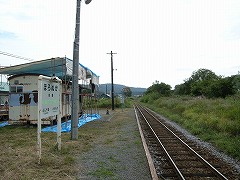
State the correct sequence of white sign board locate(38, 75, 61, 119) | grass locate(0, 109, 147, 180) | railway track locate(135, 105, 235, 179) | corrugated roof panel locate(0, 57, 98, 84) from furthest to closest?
corrugated roof panel locate(0, 57, 98, 84)
white sign board locate(38, 75, 61, 119)
railway track locate(135, 105, 235, 179)
grass locate(0, 109, 147, 180)

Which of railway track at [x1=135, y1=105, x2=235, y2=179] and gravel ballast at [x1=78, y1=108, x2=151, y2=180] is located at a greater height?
gravel ballast at [x1=78, y1=108, x2=151, y2=180]

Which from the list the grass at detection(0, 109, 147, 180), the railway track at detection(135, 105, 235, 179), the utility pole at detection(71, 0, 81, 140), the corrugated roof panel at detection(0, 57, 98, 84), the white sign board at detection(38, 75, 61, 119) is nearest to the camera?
the grass at detection(0, 109, 147, 180)

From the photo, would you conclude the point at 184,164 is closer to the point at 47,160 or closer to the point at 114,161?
the point at 114,161

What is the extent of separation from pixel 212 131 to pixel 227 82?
3192 cm

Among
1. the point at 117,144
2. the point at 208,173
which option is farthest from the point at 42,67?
the point at 208,173

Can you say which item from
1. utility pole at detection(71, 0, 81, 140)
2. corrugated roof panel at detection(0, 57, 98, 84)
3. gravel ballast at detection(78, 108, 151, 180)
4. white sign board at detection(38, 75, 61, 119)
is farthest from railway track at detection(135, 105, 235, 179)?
corrugated roof panel at detection(0, 57, 98, 84)

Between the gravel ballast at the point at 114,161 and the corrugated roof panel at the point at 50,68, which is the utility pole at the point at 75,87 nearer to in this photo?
the gravel ballast at the point at 114,161

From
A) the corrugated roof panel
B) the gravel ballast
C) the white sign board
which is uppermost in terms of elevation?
the corrugated roof panel

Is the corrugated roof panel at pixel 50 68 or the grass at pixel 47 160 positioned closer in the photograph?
the grass at pixel 47 160

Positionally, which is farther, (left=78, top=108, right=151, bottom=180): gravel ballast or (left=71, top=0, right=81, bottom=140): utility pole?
(left=71, top=0, right=81, bottom=140): utility pole

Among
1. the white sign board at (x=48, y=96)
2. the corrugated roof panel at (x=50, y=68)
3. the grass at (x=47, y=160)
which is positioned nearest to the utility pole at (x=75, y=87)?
the grass at (x=47, y=160)

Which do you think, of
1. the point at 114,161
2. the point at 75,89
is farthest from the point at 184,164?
the point at 75,89

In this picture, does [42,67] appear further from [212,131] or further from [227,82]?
[227,82]

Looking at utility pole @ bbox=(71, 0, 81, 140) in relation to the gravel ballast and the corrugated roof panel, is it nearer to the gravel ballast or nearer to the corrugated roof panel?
the gravel ballast
